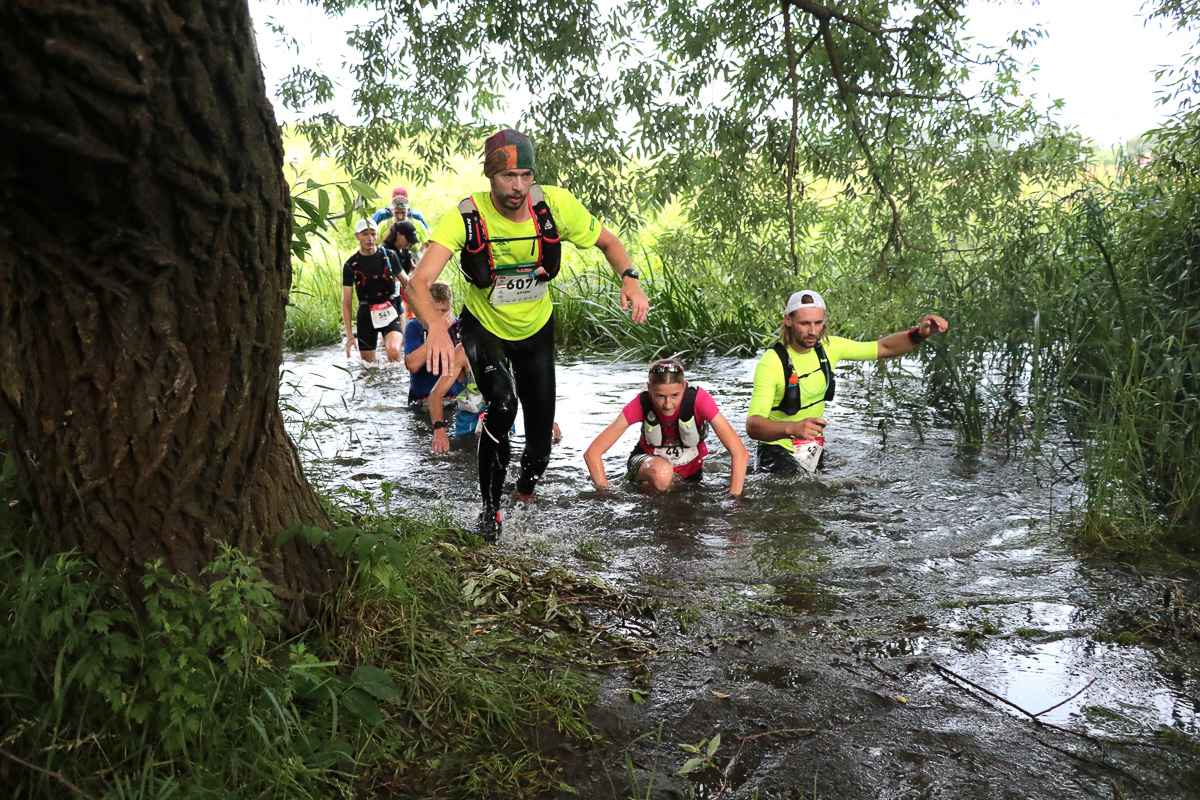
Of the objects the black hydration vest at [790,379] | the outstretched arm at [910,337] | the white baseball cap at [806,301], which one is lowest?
the black hydration vest at [790,379]

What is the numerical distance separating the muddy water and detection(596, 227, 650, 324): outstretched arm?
4.31 ft

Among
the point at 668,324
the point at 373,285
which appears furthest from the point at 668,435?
the point at 668,324

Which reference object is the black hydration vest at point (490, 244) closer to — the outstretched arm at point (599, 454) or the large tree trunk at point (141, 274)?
the outstretched arm at point (599, 454)

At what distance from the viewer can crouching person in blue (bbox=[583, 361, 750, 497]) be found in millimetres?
6062

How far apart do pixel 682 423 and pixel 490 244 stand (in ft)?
6.46

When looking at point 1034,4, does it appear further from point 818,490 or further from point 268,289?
point 268,289

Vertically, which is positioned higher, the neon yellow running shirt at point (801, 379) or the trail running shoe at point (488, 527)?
the neon yellow running shirt at point (801, 379)

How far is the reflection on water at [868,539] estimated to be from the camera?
378 cm

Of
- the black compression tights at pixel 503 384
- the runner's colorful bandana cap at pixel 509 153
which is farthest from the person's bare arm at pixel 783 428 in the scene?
the runner's colorful bandana cap at pixel 509 153

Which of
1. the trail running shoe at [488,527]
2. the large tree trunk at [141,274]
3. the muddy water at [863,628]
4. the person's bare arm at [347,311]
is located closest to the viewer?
the large tree trunk at [141,274]

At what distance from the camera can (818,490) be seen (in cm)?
652

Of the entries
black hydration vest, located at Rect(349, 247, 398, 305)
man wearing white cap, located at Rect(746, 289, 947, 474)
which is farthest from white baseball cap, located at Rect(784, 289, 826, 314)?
black hydration vest, located at Rect(349, 247, 398, 305)

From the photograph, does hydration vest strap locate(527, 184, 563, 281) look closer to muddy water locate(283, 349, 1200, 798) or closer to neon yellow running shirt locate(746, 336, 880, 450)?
muddy water locate(283, 349, 1200, 798)

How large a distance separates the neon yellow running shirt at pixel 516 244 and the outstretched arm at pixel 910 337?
89.7 inches
